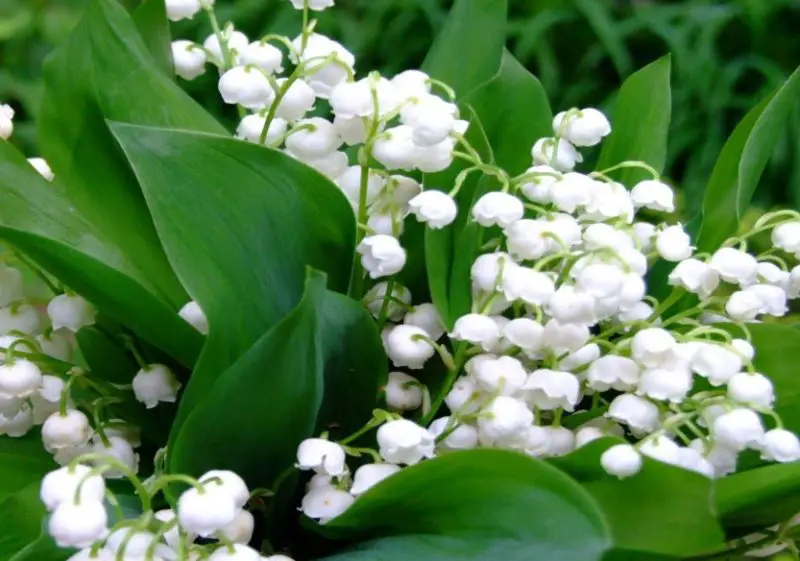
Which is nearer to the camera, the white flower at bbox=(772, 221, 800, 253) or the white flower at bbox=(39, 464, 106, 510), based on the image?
the white flower at bbox=(39, 464, 106, 510)

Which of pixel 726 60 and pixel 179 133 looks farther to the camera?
pixel 726 60

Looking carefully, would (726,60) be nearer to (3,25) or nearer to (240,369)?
(3,25)

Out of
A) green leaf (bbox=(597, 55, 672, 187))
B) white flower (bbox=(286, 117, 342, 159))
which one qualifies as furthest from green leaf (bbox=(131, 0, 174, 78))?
green leaf (bbox=(597, 55, 672, 187))

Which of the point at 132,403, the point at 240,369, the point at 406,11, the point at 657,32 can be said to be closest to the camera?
the point at 240,369

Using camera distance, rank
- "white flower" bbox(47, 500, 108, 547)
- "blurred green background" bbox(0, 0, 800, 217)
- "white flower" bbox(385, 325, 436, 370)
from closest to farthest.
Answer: "white flower" bbox(47, 500, 108, 547) → "white flower" bbox(385, 325, 436, 370) → "blurred green background" bbox(0, 0, 800, 217)

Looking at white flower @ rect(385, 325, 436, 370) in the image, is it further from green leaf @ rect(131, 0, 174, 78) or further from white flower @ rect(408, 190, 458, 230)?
green leaf @ rect(131, 0, 174, 78)

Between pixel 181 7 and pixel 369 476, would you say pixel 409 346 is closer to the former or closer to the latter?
pixel 369 476

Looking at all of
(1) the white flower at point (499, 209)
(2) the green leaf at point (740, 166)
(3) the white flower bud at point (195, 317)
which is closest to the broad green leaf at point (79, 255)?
(3) the white flower bud at point (195, 317)

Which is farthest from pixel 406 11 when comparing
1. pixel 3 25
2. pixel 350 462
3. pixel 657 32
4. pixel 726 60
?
pixel 350 462
